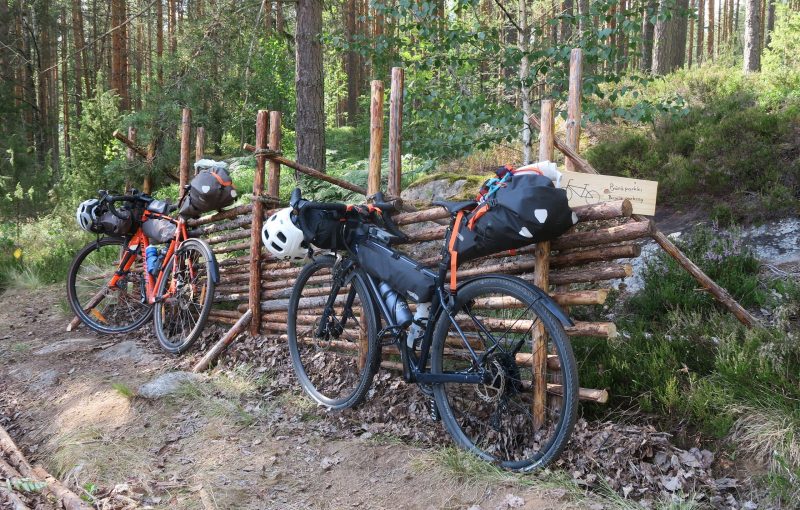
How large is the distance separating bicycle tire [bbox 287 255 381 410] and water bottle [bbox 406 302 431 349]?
0.44m

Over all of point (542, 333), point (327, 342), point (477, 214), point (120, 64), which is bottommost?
point (327, 342)

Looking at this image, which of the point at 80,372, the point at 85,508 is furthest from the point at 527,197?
the point at 80,372

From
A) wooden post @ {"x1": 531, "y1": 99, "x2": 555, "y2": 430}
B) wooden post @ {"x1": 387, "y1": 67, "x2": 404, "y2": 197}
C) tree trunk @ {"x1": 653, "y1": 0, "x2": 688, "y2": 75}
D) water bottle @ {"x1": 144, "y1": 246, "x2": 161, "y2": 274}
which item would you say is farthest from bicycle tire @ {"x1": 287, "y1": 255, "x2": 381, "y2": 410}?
tree trunk @ {"x1": 653, "y1": 0, "x2": 688, "y2": 75}

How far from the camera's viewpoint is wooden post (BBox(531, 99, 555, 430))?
309 centimetres

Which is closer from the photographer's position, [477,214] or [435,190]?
[477,214]

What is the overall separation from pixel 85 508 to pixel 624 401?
2.71 metres

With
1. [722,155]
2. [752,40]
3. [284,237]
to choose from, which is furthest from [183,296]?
[752,40]

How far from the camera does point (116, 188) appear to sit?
39.3ft

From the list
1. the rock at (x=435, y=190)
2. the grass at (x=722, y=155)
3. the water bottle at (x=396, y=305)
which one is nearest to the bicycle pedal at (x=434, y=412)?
the water bottle at (x=396, y=305)

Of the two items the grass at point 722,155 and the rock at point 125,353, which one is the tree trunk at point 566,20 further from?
the rock at point 125,353

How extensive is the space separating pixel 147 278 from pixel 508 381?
12.7 ft

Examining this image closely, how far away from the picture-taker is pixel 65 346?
5684mm

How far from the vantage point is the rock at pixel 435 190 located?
273 inches

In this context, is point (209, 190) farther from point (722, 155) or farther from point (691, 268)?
point (722, 155)
